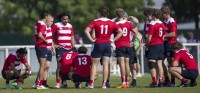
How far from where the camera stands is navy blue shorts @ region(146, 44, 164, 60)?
25719 mm

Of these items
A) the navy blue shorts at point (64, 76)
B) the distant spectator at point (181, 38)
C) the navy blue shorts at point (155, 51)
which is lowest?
the navy blue shorts at point (64, 76)

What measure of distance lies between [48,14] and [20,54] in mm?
1425

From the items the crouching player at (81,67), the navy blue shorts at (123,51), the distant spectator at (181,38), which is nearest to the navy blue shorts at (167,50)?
the navy blue shorts at (123,51)

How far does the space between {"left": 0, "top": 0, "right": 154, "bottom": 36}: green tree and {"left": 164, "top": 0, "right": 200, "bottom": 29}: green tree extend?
5.28 feet

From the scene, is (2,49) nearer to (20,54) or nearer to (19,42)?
(20,54)

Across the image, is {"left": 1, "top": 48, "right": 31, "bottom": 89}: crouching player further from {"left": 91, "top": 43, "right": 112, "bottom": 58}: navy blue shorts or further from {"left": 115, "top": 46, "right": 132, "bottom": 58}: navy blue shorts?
{"left": 115, "top": 46, "right": 132, "bottom": 58}: navy blue shorts

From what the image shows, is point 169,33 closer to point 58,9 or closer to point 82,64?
point 82,64

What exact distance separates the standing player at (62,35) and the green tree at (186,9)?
3695 cm

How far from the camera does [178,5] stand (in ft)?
213

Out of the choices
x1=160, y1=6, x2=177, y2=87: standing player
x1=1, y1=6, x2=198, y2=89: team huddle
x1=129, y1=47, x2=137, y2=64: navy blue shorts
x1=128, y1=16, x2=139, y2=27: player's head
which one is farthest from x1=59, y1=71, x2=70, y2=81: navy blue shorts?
x1=128, y1=16, x2=139, y2=27: player's head

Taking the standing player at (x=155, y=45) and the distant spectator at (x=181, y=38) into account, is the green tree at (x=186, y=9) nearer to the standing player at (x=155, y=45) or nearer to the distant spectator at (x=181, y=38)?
the distant spectator at (x=181, y=38)

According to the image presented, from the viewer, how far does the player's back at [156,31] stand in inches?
1000

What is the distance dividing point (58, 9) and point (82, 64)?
36983 millimetres

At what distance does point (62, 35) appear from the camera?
26125 mm
